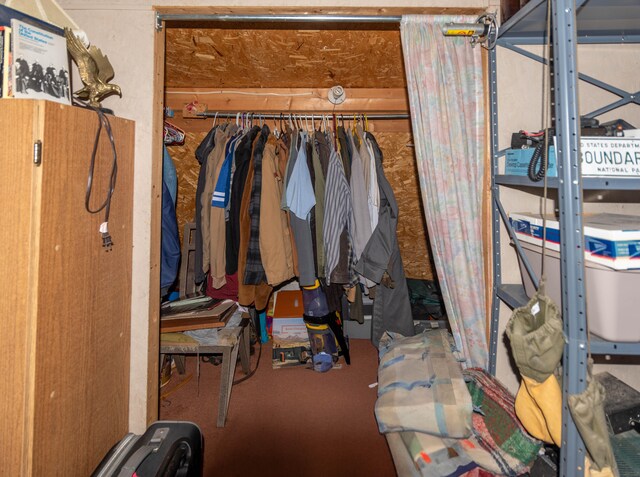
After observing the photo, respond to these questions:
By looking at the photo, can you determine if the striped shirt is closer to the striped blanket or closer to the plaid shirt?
the plaid shirt

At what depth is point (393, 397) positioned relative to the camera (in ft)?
5.77

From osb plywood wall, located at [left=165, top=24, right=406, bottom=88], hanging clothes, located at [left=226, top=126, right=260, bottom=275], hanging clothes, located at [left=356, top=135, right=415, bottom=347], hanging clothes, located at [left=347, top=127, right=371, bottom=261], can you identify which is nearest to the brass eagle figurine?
osb plywood wall, located at [left=165, top=24, right=406, bottom=88]

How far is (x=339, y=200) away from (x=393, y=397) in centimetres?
112

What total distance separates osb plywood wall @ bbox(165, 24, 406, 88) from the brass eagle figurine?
0.77 m

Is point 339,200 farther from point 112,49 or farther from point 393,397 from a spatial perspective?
point 112,49

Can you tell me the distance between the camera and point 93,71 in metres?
1.38

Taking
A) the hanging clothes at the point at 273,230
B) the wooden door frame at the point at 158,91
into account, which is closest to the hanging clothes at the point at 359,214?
the hanging clothes at the point at 273,230

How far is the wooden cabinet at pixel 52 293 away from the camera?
1.02 m

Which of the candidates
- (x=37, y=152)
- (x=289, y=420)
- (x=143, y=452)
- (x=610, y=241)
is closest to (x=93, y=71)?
(x=37, y=152)

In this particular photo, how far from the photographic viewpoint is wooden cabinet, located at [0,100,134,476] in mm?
1023

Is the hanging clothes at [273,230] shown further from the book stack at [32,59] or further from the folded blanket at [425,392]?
the book stack at [32,59]

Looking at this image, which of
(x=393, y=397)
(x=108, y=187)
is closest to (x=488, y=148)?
(x=393, y=397)

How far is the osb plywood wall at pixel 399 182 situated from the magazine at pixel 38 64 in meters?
1.54

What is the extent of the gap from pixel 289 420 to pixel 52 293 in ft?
5.33
